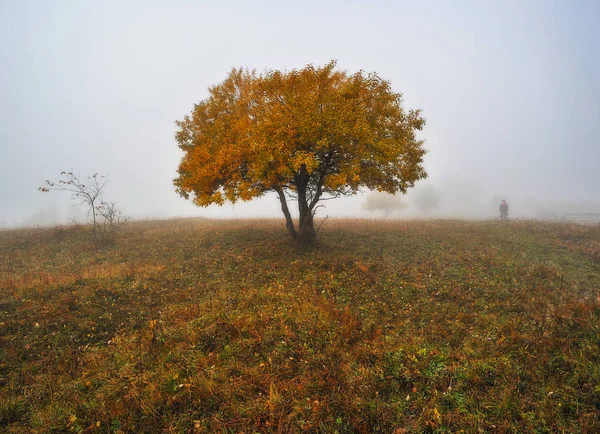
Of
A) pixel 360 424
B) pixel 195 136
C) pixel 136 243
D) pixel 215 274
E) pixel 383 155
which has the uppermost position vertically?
pixel 195 136

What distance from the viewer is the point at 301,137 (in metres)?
12.6

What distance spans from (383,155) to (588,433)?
10.8m

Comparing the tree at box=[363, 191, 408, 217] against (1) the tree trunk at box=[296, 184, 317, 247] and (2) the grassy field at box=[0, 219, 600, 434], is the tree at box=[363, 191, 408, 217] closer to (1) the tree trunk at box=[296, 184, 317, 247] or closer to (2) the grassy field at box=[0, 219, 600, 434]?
(2) the grassy field at box=[0, 219, 600, 434]

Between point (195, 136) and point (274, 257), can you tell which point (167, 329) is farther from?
point (195, 136)

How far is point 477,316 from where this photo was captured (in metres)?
8.98

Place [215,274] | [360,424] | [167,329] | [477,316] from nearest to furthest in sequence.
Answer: [360,424] < [167,329] < [477,316] < [215,274]

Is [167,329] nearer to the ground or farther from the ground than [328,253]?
nearer to the ground

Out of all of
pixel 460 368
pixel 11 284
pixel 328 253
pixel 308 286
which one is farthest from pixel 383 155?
pixel 11 284

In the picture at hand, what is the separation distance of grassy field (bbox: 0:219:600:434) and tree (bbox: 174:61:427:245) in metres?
4.03

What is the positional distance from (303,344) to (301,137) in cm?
896

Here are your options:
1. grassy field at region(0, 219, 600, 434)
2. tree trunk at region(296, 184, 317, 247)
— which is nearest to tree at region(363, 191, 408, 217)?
grassy field at region(0, 219, 600, 434)

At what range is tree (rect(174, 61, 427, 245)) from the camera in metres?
12.4

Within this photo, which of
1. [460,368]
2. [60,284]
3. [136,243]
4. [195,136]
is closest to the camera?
[460,368]

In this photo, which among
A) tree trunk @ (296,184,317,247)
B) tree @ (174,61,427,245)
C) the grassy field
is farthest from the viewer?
tree trunk @ (296,184,317,247)
